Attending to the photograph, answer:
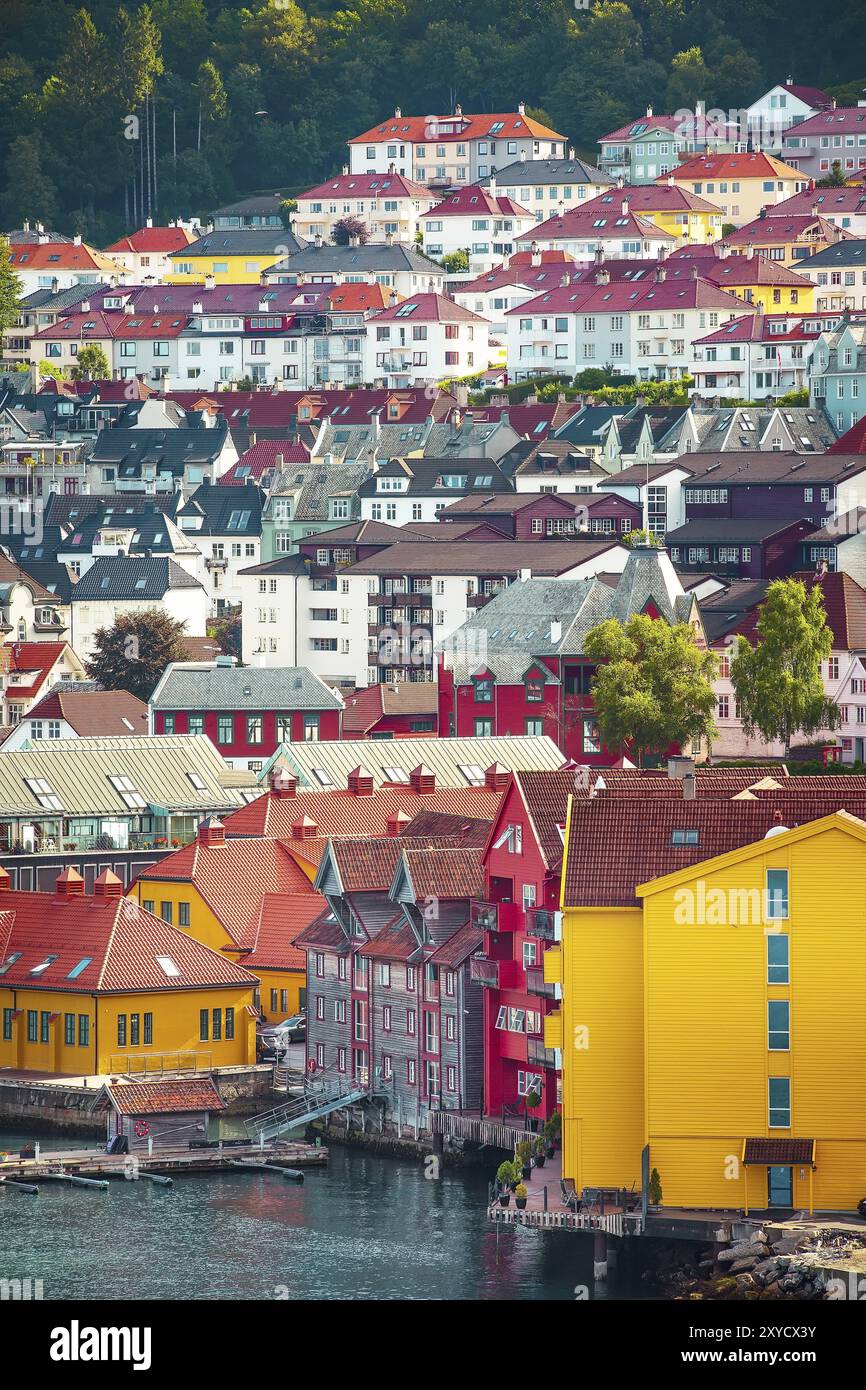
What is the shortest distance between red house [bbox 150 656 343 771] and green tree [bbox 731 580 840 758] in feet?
41.6

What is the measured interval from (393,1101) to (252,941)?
31.4 feet

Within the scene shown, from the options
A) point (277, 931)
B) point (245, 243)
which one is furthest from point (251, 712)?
point (245, 243)

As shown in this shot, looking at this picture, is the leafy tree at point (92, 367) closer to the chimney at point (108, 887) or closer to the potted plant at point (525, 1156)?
the chimney at point (108, 887)

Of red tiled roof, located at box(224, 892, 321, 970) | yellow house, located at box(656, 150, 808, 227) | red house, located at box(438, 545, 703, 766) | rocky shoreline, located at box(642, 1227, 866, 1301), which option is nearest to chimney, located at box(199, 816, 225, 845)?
red tiled roof, located at box(224, 892, 321, 970)

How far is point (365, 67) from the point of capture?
197 metres

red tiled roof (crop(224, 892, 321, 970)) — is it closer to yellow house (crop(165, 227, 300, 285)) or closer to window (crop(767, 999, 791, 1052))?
window (crop(767, 999, 791, 1052))

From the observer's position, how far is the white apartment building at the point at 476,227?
173875 mm

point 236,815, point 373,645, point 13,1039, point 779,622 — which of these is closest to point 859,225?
point 373,645

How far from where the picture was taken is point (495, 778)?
79.4 meters

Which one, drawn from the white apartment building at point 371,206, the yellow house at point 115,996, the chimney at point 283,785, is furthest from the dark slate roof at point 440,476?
the yellow house at point 115,996

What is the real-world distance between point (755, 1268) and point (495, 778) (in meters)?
32.1

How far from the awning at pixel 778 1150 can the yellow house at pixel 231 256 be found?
431ft

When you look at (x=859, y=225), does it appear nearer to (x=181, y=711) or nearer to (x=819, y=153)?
(x=819, y=153)

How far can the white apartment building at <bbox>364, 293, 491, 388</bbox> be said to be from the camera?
15775cm
